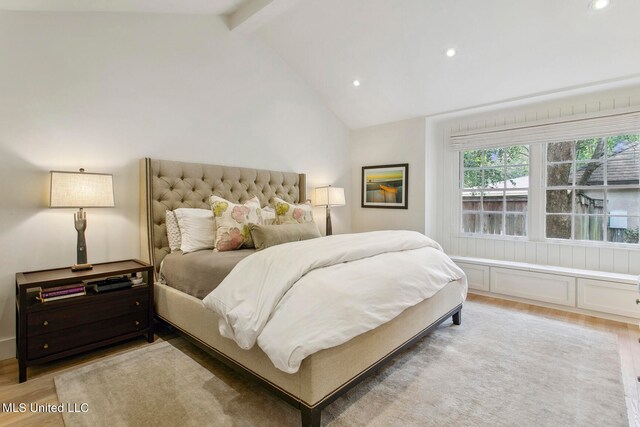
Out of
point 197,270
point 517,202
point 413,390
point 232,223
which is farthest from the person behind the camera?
point 517,202

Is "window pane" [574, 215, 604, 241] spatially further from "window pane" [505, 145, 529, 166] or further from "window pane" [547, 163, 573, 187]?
"window pane" [505, 145, 529, 166]

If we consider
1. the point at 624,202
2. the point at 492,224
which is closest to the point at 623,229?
the point at 624,202

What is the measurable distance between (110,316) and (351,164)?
12.0ft

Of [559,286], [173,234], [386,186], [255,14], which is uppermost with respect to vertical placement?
[255,14]

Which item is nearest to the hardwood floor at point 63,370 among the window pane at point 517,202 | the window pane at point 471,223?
the window pane at point 517,202

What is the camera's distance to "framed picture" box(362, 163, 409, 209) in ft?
14.5

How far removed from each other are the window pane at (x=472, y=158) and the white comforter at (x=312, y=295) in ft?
8.33

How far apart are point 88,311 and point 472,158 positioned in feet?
14.0

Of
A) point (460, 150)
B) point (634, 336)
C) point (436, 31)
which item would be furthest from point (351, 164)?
point (634, 336)

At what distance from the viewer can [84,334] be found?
A: 2.19m

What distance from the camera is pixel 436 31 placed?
3.04 m

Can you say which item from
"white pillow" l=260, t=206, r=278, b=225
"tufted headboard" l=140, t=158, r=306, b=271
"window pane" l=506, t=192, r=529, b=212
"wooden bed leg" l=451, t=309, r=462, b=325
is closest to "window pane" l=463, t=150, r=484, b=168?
"window pane" l=506, t=192, r=529, b=212

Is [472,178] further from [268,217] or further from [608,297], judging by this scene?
[268,217]

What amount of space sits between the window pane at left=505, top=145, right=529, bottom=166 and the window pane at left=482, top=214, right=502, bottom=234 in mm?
658
